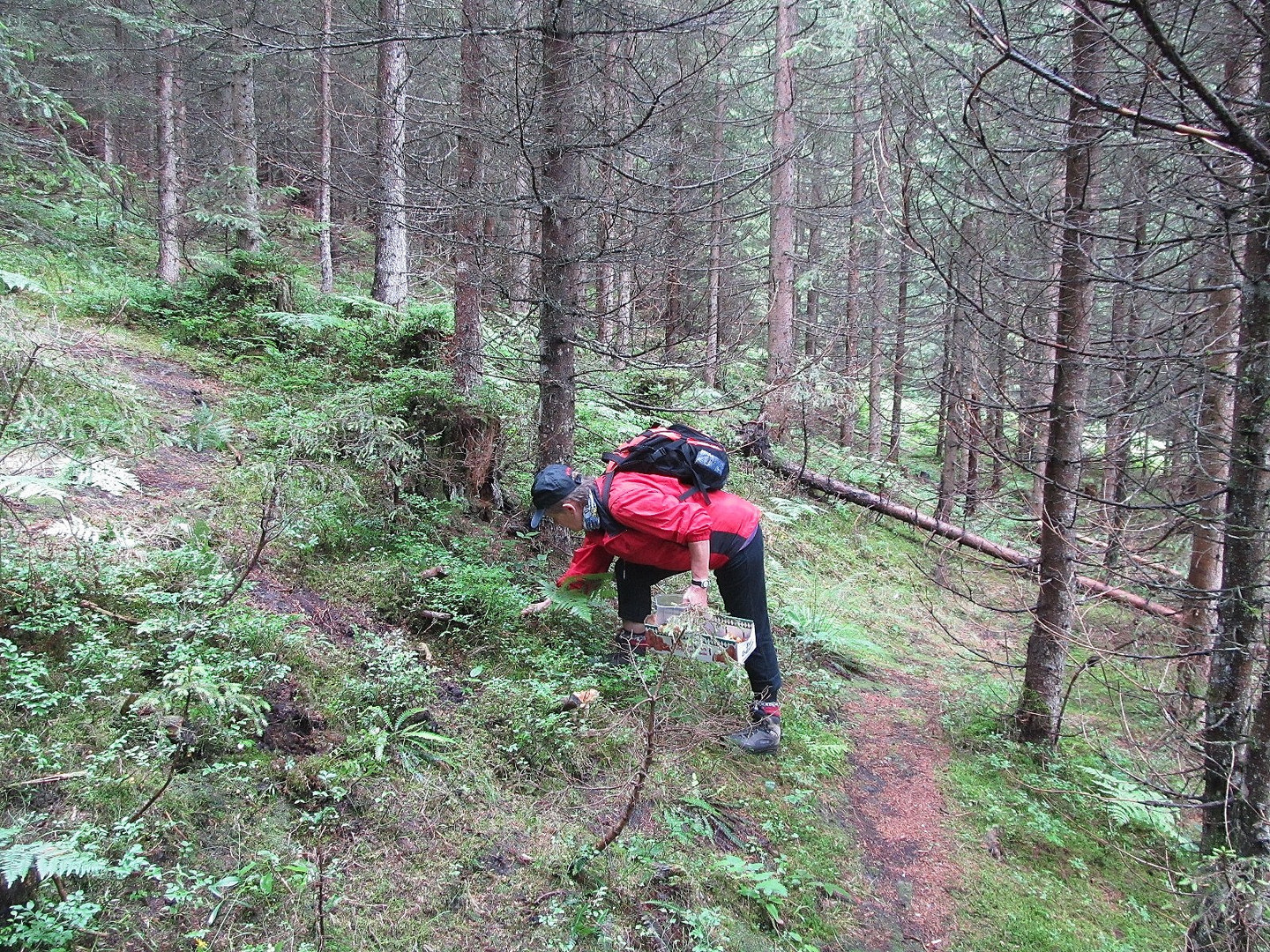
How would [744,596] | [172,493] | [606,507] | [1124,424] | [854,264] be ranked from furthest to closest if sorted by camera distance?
[854,264] < [172,493] < [1124,424] < [744,596] < [606,507]

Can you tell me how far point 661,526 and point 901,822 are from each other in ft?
8.43

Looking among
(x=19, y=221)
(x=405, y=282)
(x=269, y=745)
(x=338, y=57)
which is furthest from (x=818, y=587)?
(x=338, y=57)

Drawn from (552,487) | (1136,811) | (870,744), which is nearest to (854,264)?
(870,744)

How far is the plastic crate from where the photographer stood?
384 centimetres

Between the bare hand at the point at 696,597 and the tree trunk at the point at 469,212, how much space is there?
8.07 ft

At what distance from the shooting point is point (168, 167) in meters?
14.2

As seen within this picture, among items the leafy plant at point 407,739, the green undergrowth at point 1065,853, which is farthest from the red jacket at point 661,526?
the green undergrowth at point 1065,853

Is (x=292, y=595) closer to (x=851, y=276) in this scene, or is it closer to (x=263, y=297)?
(x=263, y=297)

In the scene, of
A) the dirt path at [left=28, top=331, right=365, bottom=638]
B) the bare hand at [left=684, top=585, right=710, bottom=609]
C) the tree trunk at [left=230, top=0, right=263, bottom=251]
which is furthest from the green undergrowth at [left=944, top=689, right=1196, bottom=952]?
the tree trunk at [left=230, top=0, right=263, bottom=251]

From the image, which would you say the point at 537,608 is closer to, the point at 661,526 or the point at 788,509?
the point at 661,526

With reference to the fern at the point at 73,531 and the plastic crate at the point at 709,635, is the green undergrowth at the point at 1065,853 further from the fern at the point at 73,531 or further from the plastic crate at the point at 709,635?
the fern at the point at 73,531

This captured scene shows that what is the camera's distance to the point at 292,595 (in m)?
4.48

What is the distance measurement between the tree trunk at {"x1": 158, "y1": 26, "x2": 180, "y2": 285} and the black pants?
13544mm

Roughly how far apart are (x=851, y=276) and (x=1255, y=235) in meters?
16.7
